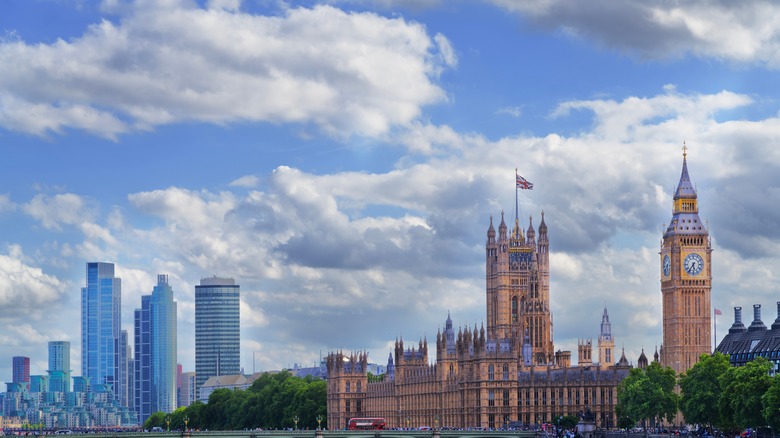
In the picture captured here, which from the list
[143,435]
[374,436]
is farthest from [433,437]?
[143,435]

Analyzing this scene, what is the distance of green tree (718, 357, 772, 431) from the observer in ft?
571

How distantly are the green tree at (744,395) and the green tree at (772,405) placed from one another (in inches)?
124

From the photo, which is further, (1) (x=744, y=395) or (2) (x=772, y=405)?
(1) (x=744, y=395)

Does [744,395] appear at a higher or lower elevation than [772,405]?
higher

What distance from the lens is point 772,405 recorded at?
166125 millimetres

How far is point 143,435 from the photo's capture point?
19025 cm

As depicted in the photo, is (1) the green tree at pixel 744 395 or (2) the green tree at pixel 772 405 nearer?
(2) the green tree at pixel 772 405

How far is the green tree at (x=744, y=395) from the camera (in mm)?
174125

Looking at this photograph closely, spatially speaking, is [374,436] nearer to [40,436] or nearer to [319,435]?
[319,435]

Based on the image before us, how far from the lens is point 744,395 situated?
176625 millimetres

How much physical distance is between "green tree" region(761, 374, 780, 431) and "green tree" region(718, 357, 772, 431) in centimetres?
314

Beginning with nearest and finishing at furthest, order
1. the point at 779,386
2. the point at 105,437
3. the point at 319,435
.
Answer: the point at 779,386
the point at 105,437
the point at 319,435

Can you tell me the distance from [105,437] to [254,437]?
59.7 ft

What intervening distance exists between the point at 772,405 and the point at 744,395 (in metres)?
10.5
